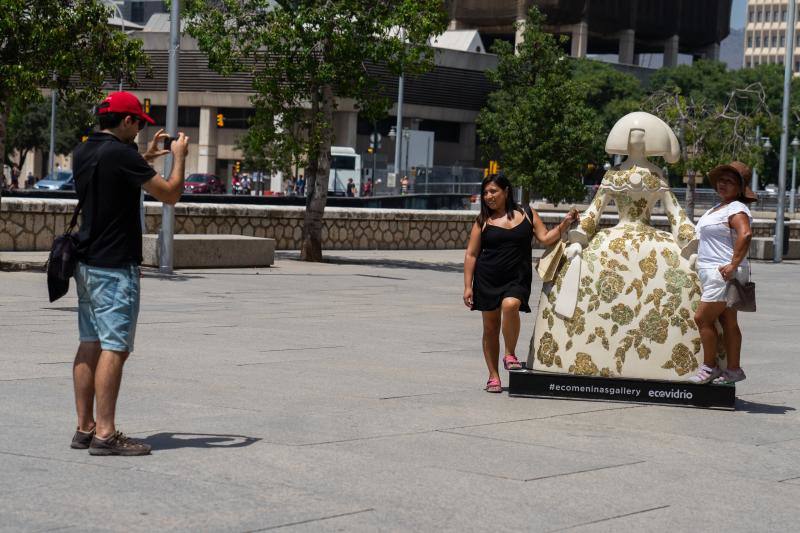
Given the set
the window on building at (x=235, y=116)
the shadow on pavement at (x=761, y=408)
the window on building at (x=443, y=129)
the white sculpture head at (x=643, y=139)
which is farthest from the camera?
the window on building at (x=443, y=129)

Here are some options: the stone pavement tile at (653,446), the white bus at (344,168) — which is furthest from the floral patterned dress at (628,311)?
the white bus at (344,168)

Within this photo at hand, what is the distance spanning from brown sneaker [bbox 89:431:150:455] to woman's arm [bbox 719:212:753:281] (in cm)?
443

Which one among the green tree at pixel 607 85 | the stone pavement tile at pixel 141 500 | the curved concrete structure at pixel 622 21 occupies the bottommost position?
the stone pavement tile at pixel 141 500

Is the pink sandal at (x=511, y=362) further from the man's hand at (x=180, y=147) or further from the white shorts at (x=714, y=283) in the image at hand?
the man's hand at (x=180, y=147)

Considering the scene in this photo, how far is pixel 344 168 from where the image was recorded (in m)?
76.4

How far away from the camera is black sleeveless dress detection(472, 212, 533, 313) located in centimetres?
1028

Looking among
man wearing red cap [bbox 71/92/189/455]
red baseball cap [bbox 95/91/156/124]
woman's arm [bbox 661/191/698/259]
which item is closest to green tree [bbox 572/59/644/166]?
woman's arm [bbox 661/191/698/259]

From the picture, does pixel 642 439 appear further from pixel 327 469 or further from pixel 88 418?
pixel 88 418

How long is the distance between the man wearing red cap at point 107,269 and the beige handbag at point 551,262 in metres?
3.67

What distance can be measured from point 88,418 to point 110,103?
1632 millimetres

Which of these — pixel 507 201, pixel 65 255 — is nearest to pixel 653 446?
pixel 507 201

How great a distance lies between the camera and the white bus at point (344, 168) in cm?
7554

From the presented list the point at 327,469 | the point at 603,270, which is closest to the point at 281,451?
the point at 327,469

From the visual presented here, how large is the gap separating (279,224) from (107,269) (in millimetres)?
25556
